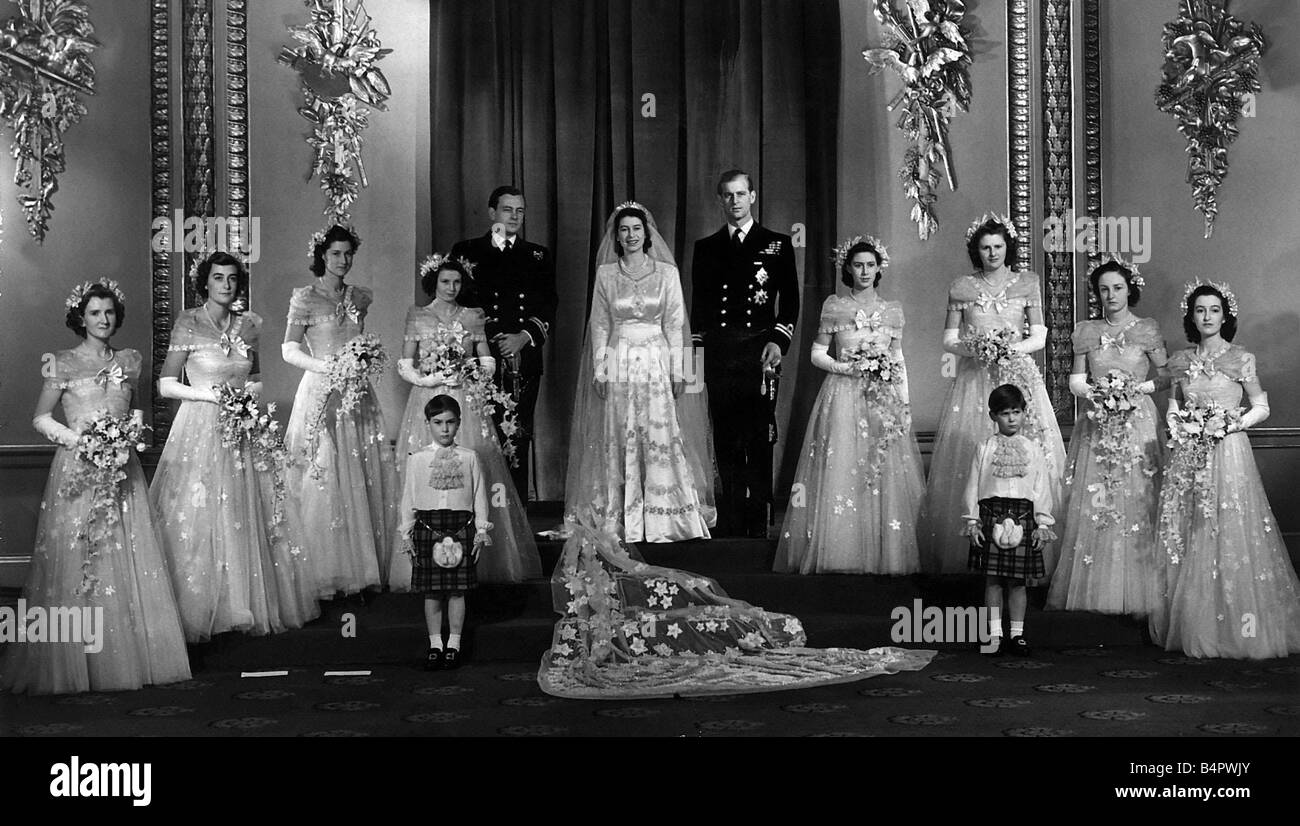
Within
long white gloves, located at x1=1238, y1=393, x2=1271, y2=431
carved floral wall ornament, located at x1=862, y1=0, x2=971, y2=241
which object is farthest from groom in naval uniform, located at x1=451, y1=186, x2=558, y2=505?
long white gloves, located at x1=1238, y1=393, x2=1271, y2=431

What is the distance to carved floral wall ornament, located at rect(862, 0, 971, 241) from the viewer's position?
7344 mm

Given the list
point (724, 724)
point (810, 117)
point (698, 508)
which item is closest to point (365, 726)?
point (724, 724)

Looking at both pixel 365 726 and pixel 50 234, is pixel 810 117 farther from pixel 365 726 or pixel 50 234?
pixel 365 726

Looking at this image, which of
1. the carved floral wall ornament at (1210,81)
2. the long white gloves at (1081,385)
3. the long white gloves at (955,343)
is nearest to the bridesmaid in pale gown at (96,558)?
the long white gloves at (955,343)

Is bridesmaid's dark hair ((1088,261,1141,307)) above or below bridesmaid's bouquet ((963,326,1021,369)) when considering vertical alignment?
above

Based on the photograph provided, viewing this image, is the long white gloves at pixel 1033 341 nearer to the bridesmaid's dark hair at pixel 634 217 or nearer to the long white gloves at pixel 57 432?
the bridesmaid's dark hair at pixel 634 217

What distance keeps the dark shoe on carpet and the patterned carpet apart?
71 mm

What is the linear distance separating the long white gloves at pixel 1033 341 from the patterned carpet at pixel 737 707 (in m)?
1.43

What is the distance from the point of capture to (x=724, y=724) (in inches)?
175

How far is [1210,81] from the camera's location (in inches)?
257

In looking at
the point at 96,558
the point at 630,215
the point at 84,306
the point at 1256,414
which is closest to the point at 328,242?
the point at 84,306

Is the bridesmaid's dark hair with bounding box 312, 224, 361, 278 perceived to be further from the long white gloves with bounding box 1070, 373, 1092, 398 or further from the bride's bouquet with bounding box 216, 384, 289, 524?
the long white gloves with bounding box 1070, 373, 1092, 398

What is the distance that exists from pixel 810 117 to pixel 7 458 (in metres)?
4.32
